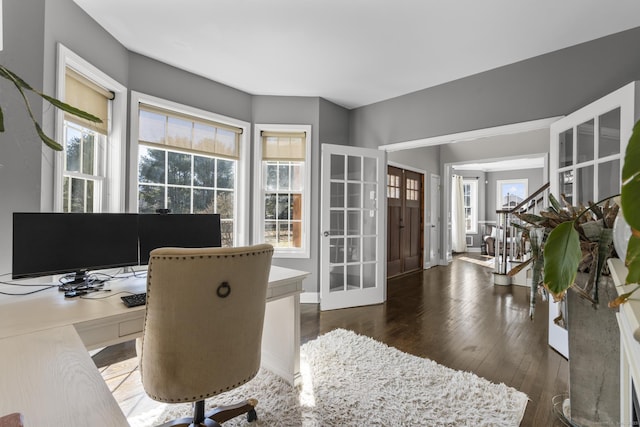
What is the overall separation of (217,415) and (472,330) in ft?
8.03

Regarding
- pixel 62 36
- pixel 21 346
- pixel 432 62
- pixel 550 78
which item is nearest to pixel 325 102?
pixel 432 62

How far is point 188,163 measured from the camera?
322cm

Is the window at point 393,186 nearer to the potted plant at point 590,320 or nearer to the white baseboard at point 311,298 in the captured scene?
the white baseboard at point 311,298

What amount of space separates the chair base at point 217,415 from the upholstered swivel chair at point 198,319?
34cm

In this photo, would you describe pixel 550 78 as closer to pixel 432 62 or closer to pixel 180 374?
pixel 432 62

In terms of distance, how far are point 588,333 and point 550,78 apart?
2225mm

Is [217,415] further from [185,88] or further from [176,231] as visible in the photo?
[185,88]

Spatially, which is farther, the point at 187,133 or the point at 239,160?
the point at 239,160

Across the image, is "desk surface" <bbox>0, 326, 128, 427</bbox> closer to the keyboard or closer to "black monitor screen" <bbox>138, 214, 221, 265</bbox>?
the keyboard

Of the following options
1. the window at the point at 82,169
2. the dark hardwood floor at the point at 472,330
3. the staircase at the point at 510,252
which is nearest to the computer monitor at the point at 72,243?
the window at the point at 82,169

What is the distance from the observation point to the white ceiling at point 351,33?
6.97ft

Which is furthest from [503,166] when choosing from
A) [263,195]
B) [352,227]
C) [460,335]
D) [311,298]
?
[263,195]

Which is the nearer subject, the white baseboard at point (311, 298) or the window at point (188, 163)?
the window at point (188, 163)

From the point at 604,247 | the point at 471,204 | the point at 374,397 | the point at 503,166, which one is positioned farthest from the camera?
the point at 471,204
